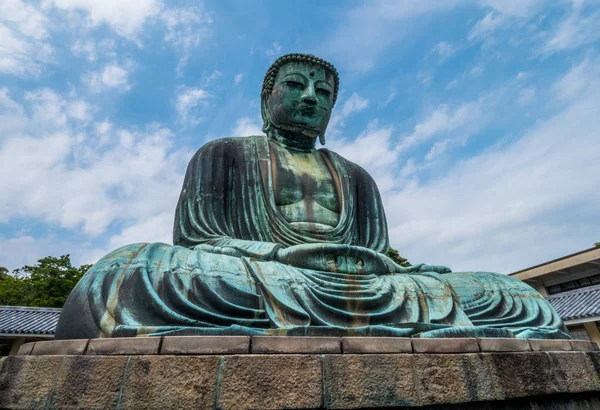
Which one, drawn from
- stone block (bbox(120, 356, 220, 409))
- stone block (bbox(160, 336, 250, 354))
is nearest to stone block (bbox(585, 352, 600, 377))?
stone block (bbox(160, 336, 250, 354))

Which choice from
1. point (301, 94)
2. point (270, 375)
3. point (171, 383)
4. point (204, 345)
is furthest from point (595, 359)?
point (301, 94)

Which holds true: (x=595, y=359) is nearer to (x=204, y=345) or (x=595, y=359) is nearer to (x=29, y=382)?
(x=204, y=345)

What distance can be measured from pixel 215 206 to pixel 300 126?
185 centimetres

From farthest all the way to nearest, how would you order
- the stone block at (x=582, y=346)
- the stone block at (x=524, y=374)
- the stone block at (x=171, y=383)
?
the stone block at (x=582, y=346), the stone block at (x=524, y=374), the stone block at (x=171, y=383)

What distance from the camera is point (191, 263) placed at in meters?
3.06

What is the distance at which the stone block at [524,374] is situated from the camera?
2439mm

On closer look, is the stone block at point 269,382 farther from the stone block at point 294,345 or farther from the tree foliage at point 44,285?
the tree foliage at point 44,285

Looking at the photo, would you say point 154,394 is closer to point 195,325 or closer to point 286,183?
point 195,325

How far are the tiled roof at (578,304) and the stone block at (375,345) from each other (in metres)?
13.1

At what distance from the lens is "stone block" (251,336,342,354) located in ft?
7.32

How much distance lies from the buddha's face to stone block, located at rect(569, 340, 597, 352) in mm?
3953

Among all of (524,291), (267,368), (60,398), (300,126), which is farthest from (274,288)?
(300,126)

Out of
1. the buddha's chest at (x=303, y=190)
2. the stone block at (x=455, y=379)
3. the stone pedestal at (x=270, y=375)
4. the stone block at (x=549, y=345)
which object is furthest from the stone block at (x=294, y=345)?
the buddha's chest at (x=303, y=190)

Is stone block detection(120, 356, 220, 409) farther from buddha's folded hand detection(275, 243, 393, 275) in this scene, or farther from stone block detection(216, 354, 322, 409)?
buddha's folded hand detection(275, 243, 393, 275)
